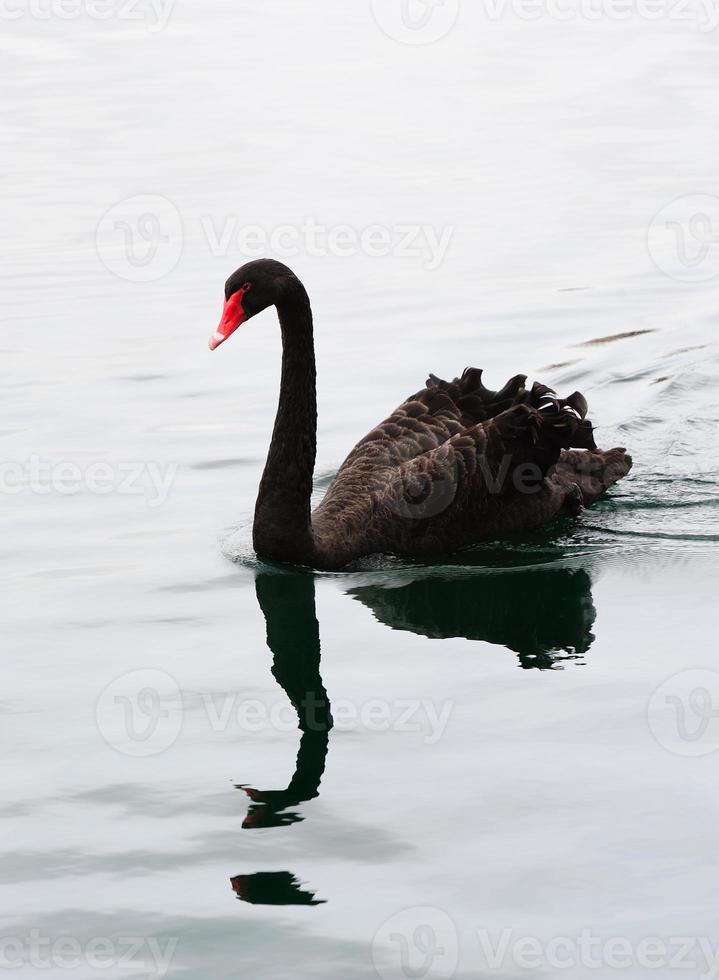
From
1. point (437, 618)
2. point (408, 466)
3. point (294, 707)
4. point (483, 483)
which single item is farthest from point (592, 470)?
point (294, 707)

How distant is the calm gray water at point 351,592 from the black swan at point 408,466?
0.16 meters

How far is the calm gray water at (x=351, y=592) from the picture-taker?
4.17 metres

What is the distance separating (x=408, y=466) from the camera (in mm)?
7082

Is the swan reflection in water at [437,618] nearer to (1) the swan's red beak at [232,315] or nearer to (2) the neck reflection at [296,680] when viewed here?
(2) the neck reflection at [296,680]

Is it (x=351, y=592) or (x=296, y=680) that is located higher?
(x=351, y=592)

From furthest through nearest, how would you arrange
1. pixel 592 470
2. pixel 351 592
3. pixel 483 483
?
pixel 592 470 → pixel 483 483 → pixel 351 592

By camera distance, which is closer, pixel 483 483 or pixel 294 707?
pixel 294 707

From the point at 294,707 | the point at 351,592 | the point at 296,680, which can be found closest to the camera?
the point at 294,707

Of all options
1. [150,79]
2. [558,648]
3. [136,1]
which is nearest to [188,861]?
[558,648]

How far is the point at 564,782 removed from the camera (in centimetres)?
475

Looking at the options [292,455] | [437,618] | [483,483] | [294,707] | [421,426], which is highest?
[421,426]

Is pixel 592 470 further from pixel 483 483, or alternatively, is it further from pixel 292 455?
pixel 292 455

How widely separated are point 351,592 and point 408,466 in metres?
0.72

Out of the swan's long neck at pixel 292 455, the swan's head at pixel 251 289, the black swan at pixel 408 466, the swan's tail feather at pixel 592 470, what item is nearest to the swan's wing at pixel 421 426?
the black swan at pixel 408 466
